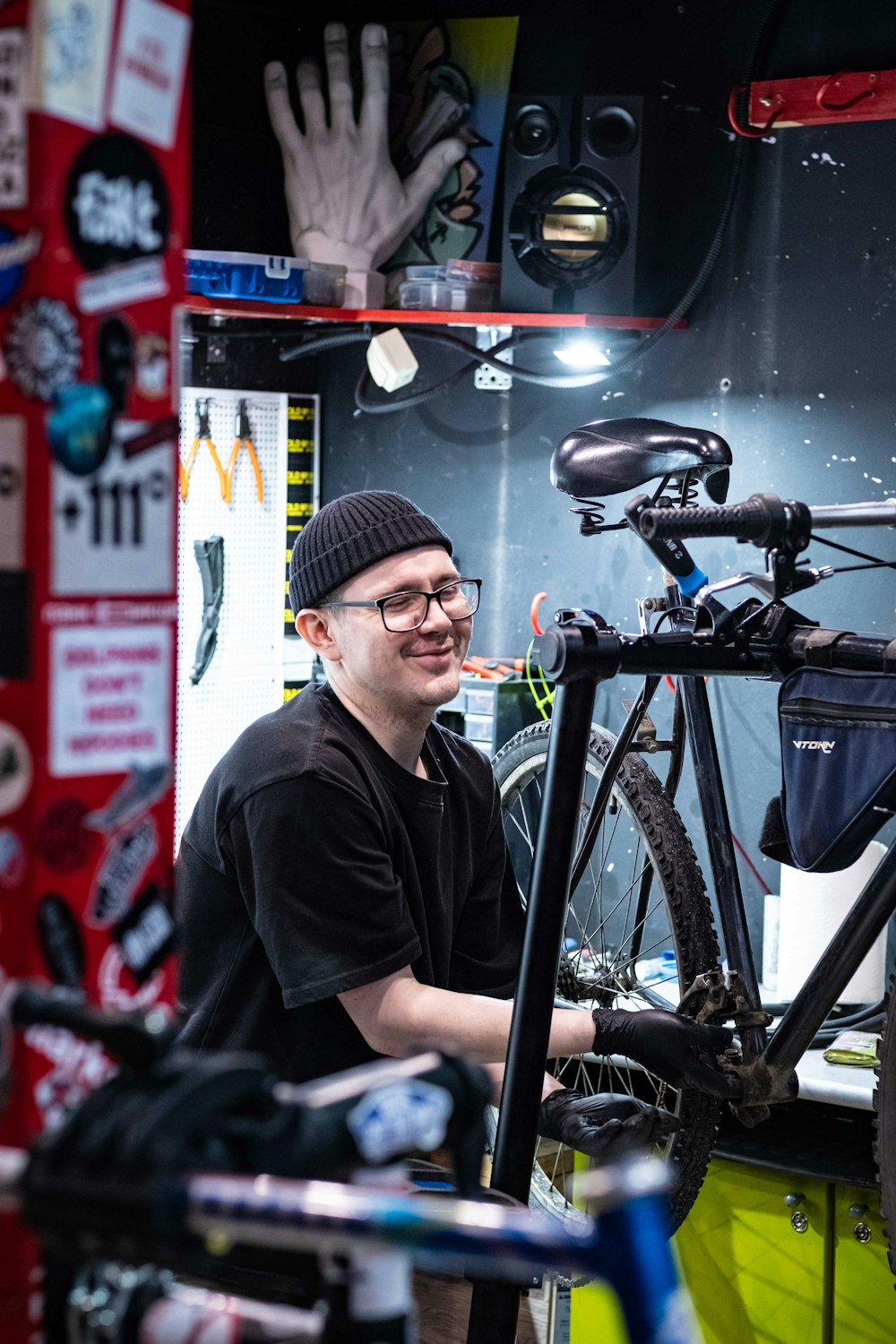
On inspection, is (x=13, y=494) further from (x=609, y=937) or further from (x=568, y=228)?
(x=609, y=937)

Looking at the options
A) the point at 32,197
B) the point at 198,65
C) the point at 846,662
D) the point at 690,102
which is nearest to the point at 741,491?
the point at 690,102

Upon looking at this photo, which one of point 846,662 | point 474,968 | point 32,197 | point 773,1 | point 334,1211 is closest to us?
point 334,1211

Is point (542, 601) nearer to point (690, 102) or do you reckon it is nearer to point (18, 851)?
point (690, 102)

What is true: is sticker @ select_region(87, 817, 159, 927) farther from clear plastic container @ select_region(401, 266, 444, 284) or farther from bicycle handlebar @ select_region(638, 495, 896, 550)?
clear plastic container @ select_region(401, 266, 444, 284)

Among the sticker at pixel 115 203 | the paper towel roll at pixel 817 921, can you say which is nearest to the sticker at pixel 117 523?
the sticker at pixel 115 203

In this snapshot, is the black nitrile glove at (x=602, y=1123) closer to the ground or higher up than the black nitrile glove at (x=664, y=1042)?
closer to the ground

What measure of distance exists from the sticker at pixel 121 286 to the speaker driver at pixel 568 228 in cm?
233

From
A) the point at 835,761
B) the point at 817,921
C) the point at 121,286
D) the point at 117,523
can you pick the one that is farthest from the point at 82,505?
the point at 817,921

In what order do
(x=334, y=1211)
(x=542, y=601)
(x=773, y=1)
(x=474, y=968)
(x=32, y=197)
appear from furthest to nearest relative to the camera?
(x=542, y=601) → (x=773, y=1) → (x=474, y=968) → (x=32, y=197) → (x=334, y=1211)

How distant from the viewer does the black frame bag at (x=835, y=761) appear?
1.97m

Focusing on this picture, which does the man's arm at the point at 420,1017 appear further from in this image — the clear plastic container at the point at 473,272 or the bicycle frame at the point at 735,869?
the clear plastic container at the point at 473,272

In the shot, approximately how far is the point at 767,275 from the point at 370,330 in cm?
Answer: 91

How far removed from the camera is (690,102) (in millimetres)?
3279

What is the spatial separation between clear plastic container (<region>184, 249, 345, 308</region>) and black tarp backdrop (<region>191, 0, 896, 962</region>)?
37cm
